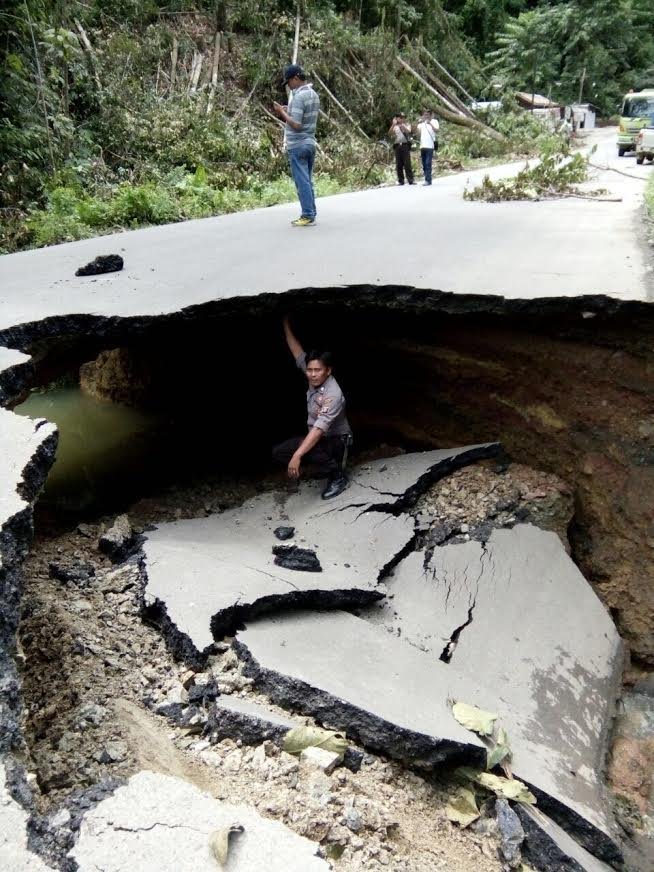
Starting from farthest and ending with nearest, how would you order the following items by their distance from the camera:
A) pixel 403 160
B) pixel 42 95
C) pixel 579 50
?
1. pixel 579 50
2. pixel 403 160
3. pixel 42 95

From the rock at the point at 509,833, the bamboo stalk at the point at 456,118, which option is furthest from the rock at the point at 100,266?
the bamboo stalk at the point at 456,118

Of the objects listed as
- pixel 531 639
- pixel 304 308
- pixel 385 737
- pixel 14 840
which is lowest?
pixel 531 639

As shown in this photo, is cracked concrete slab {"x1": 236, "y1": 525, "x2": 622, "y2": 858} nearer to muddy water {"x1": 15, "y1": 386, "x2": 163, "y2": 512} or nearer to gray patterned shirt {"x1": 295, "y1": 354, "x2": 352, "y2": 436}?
gray patterned shirt {"x1": 295, "y1": 354, "x2": 352, "y2": 436}

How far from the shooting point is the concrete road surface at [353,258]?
4785mm

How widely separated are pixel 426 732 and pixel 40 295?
412 cm

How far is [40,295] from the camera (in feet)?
16.4

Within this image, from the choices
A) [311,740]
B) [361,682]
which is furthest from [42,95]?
[311,740]

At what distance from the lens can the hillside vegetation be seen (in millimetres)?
9547

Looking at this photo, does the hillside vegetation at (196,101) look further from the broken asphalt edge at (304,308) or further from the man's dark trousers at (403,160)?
the broken asphalt edge at (304,308)

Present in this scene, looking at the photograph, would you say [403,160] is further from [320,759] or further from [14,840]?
[14,840]

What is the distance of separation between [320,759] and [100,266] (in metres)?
4.37

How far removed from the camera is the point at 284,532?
4.93 meters

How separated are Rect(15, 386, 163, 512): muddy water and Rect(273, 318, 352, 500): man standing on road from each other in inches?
74.6

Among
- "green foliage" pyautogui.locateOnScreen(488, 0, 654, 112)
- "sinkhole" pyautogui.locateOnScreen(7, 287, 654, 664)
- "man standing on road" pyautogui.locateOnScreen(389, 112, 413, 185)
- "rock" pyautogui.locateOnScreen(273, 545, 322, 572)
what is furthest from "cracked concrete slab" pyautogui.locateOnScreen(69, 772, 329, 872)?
"green foliage" pyautogui.locateOnScreen(488, 0, 654, 112)
